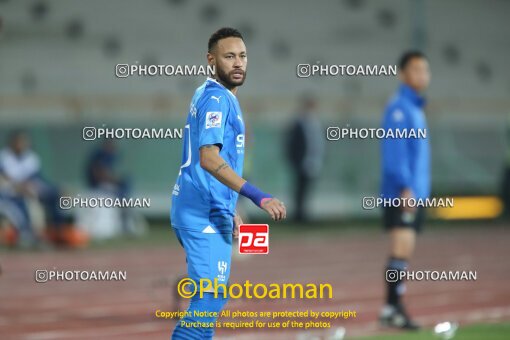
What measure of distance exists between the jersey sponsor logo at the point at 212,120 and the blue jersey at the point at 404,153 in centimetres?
424

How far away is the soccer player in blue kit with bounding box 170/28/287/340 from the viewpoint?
6516mm

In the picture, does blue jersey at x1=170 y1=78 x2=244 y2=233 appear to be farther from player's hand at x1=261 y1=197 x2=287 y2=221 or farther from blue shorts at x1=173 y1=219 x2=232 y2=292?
player's hand at x1=261 y1=197 x2=287 y2=221

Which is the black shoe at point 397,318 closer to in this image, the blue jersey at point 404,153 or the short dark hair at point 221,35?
the blue jersey at point 404,153

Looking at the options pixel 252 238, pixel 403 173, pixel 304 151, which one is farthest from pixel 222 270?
pixel 304 151

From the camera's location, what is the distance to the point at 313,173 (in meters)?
23.2

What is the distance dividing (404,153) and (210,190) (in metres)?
4.17

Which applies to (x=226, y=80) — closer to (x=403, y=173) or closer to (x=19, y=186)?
(x=403, y=173)

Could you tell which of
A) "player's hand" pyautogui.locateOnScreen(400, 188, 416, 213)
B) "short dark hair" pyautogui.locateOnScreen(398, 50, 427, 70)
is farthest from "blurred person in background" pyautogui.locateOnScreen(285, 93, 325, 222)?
"player's hand" pyautogui.locateOnScreen(400, 188, 416, 213)

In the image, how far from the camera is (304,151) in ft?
75.4

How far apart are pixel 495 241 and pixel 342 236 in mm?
2689

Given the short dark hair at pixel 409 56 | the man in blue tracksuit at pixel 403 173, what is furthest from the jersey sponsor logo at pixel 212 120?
the short dark hair at pixel 409 56

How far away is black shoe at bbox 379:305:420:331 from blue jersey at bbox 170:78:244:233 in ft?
13.3

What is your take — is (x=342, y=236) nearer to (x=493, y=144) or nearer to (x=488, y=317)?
(x=493, y=144)

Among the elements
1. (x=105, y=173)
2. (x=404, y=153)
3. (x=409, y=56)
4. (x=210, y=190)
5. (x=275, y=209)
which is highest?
(x=105, y=173)
